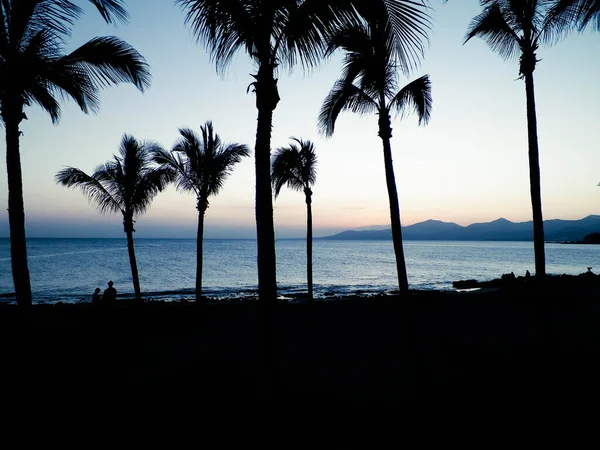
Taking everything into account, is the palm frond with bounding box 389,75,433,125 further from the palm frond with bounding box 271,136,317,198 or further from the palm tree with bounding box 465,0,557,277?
the palm frond with bounding box 271,136,317,198

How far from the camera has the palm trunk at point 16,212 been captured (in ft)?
20.6

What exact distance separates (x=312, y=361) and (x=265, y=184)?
5.98 metres

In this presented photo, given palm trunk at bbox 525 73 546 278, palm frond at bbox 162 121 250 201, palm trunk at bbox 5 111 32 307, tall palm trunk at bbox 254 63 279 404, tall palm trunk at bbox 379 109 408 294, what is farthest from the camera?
palm frond at bbox 162 121 250 201

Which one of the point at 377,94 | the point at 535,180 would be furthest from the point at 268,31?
the point at 535,180

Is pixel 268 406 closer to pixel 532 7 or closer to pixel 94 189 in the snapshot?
pixel 532 7

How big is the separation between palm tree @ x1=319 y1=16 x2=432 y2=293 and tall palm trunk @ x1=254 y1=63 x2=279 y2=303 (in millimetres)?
2497

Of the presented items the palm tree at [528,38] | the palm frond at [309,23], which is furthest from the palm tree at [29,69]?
the palm tree at [528,38]

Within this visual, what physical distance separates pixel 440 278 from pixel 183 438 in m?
49.6

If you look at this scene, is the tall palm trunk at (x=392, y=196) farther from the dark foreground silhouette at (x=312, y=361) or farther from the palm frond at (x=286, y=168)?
the palm frond at (x=286, y=168)

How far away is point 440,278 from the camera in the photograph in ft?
163

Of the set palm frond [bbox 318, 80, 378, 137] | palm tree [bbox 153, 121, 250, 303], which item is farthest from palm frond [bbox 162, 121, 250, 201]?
palm frond [bbox 318, 80, 378, 137]

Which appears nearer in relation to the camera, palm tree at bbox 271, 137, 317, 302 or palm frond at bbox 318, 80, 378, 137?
palm frond at bbox 318, 80, 378, 137

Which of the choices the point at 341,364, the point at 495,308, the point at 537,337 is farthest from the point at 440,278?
the point at 341,364

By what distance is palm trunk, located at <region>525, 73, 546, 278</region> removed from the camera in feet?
26.3
